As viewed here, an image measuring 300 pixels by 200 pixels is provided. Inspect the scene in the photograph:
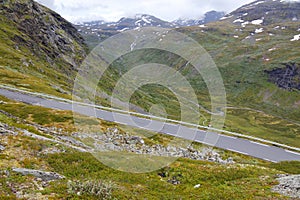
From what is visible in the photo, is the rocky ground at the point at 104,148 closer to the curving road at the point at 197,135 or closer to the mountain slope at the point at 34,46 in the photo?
the curving road at the point at 197,135

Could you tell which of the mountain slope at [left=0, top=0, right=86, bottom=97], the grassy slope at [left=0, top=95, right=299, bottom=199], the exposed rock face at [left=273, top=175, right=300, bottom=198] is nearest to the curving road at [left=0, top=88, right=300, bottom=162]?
the grassy slope at [left=0, top=95, right=299, bottom=199]

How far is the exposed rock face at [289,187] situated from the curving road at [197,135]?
65.6ft

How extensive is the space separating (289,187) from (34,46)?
128m

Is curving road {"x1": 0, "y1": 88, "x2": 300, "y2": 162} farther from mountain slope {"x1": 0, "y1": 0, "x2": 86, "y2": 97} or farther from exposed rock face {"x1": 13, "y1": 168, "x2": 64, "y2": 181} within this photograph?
mountain slope {"x1": 0, "y1": 0, "x2": 86, "y2": 97}

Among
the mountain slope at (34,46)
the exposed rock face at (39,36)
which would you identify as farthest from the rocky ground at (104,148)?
the exposed rock face at (39,36)

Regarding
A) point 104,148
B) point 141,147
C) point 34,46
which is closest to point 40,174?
point 104,148

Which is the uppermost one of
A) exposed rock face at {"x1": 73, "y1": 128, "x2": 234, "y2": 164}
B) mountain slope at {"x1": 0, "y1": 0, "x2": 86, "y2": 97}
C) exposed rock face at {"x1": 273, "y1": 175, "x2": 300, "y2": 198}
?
mountain slope at {"x1": 0, "y1": 0, "x2": 86, "y2": 97}

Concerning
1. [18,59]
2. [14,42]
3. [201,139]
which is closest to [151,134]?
[201,139]

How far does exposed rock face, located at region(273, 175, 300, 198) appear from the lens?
65.4ft

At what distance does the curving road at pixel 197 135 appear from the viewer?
4369 cm

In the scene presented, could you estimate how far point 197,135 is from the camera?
50.0 m

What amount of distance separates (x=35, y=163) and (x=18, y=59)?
88128mm

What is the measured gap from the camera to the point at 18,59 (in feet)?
318

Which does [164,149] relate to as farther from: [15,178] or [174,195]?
[15,178]
